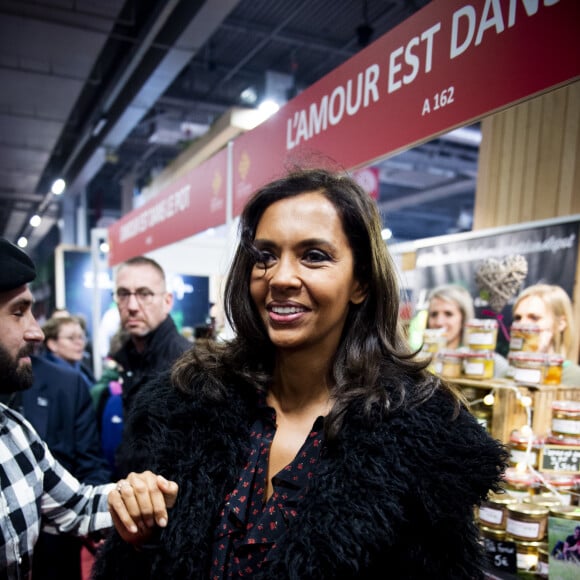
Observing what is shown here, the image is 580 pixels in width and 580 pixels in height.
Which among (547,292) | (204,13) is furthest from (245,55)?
(547,292)

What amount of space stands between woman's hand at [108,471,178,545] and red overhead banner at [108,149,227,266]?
2181mm

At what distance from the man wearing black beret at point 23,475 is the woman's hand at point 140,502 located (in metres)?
0.42

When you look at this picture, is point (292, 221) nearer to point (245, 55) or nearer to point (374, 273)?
point (374, 273)

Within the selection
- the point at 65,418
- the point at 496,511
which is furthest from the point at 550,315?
the point at 65,418

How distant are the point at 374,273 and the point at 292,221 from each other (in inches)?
9.6

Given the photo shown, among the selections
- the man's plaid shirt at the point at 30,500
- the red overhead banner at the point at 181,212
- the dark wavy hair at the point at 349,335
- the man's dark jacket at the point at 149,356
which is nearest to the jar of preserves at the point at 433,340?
the dark wavy hair at the point at 349,335

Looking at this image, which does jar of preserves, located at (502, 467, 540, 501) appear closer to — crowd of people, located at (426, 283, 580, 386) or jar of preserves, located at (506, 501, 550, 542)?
jar of preserves, located at (506, 501, 550, 542)

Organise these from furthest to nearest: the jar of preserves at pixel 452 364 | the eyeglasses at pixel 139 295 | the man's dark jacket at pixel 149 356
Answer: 1. the eyeglasses at pixel 139 295
2. the man's dark jacket at pixel 149 356
3. the jar of preserves at pixel 452 364

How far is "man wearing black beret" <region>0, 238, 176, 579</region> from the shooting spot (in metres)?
1.40

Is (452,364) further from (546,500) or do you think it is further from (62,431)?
(62,431)

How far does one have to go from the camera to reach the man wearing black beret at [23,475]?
1402mm

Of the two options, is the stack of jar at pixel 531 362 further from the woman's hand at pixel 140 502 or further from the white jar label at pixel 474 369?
the woman's hand at pixel 140 502

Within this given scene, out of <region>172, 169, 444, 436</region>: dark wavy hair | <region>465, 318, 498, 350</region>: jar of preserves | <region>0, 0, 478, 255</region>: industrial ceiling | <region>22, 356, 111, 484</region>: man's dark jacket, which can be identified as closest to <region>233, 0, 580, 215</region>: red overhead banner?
<region>172, 169, 444, 436</region>: dark wavy hair

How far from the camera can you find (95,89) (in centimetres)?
770
